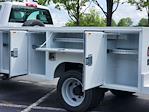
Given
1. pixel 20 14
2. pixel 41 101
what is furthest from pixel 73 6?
pixel 41 101

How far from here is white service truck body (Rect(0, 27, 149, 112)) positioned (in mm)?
6758

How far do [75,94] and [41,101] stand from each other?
50.0 inches

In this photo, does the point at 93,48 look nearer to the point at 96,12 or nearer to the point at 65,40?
the point at 65,40

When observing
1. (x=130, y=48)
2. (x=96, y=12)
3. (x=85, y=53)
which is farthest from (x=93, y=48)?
(x=96, y=12)

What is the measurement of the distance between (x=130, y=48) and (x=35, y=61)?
7.46 feet

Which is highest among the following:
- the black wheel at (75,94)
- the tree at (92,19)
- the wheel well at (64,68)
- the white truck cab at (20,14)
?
the tree at (92,19)

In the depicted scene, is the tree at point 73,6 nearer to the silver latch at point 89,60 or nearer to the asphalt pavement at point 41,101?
the asphalt pavement at point 41,101

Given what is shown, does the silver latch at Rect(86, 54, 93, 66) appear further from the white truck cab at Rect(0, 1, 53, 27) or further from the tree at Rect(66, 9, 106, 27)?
the tree at Rect(66, 9, 106, 27)

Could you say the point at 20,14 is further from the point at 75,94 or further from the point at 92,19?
the point at 92,19

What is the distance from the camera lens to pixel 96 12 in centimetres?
2906

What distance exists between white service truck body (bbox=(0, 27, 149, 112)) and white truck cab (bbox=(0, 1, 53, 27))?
1432mm

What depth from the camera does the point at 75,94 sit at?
765 cm

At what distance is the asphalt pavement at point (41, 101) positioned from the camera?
7.96 metres

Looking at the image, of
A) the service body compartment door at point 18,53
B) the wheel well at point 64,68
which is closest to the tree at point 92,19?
the service body compartment door at point 18,53
